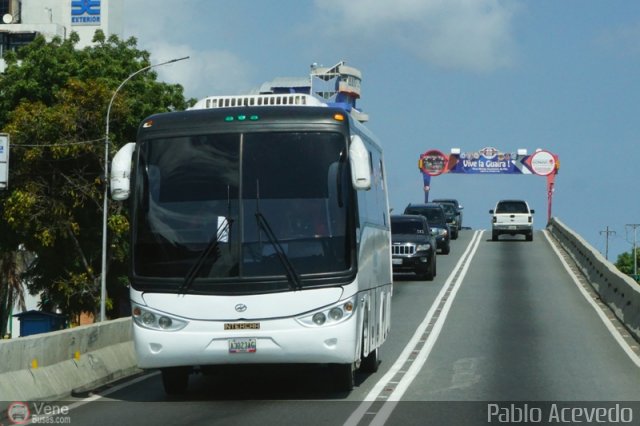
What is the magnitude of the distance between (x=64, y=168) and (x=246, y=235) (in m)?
32.9

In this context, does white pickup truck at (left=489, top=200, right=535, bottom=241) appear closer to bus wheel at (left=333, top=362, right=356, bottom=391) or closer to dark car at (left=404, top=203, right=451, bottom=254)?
dark car at (left=404, top=203, right=451, bottom=254)

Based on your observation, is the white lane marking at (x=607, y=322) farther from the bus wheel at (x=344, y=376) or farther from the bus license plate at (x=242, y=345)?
the bus license plate at (x=242, y=345)

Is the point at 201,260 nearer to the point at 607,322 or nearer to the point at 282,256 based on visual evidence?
the point at 282,256

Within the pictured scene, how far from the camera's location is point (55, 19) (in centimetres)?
9369

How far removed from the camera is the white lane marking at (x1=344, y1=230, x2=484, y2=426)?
13836mm

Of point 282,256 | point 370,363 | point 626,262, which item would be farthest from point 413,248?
point 626,262

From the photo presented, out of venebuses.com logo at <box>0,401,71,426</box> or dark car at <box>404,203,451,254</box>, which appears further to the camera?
dark car at <box>404,203,451,254</box>

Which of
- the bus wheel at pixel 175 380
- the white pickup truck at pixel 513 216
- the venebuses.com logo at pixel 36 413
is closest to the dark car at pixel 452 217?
the white pickup truck at pixel 513 216

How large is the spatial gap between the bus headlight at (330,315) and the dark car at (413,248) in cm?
2298

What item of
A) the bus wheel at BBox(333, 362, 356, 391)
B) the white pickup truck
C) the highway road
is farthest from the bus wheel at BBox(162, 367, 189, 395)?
the white pickup truck

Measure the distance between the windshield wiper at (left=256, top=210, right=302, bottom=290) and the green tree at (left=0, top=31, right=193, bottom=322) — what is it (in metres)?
30.8

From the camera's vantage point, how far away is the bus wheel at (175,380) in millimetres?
15719

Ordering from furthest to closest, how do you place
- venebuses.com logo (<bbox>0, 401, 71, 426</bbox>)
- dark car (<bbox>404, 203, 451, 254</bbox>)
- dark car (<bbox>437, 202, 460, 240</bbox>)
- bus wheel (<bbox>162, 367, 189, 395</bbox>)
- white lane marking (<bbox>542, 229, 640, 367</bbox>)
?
dark car (<bbox>437, 202, 460, 240</bbox>) < dark car (<bbox>404, 203, 451, 254</bbox>) < white lane marking (<bbox>542, 229, 640, 367</bbox>) < bus wheel (<bbox>162, 367, 189, 395</bbox>) < venebuses.com logo (<bbox>0, 401, 71, 426</bbox>)

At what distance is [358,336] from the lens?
15109mm
